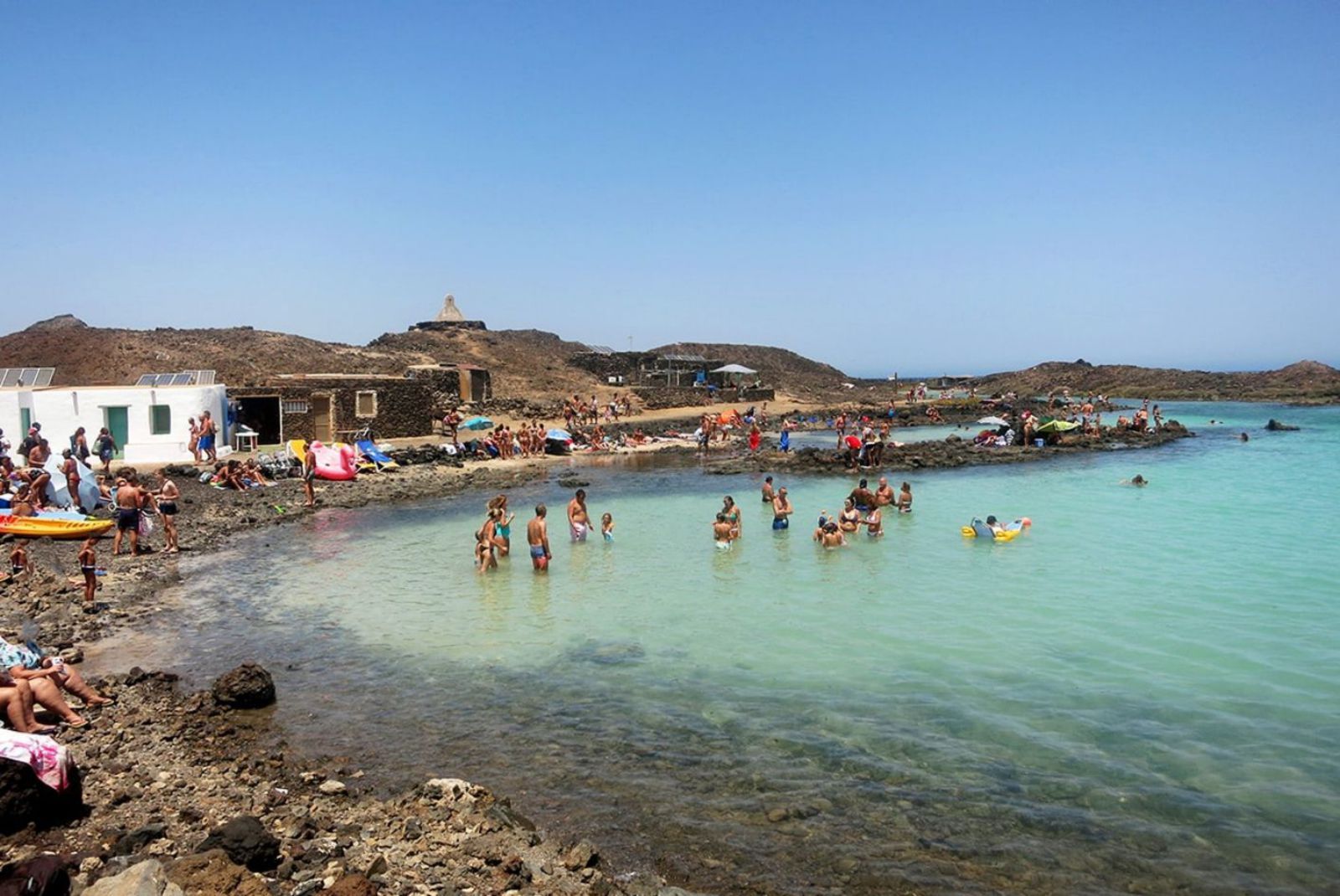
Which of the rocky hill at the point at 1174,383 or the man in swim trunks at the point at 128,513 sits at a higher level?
the rocky hill at the point at 1174,383

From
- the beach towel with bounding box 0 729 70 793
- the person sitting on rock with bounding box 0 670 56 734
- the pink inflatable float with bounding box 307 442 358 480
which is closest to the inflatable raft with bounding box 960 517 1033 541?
the person sitting on rock with bounding box 0 670 56 734

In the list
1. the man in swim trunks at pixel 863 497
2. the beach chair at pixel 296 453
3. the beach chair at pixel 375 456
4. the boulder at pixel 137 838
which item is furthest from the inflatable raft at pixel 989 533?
the beach chair at pixel 296 453

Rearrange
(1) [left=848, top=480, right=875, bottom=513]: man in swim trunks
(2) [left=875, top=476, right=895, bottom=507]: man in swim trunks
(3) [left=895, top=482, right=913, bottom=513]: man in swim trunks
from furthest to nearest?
1. (3) [left=895, top=482, right=913, bottom=513]: man in swim trunks
2. (2) [left=875, top=476, right=895, bottom=507]: man in swim trunks
3. (1) [left=848, top=480, right=875, bottom=513]: man in swim trunks

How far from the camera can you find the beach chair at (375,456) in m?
25.1

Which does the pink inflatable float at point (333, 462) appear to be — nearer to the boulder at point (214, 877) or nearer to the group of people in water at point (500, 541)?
the group of people in water at point (500, 541)

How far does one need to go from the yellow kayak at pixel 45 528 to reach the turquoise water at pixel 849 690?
96.8 inches

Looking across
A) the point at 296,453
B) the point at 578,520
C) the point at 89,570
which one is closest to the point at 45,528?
the point at 89,570

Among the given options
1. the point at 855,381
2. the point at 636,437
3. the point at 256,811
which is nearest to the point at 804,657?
the point at 256,811

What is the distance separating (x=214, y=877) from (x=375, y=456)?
21.6 m

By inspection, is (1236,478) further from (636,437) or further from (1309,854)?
(1309,854)

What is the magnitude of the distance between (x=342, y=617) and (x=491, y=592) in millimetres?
2163

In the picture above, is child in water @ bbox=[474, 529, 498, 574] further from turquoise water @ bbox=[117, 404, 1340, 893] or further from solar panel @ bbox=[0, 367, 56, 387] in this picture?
solar panel @ bbox=[0, 367, 56, 387]

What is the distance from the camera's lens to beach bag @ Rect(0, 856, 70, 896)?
4.18m

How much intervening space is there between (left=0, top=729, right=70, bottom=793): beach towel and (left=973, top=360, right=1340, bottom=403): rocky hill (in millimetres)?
76159
